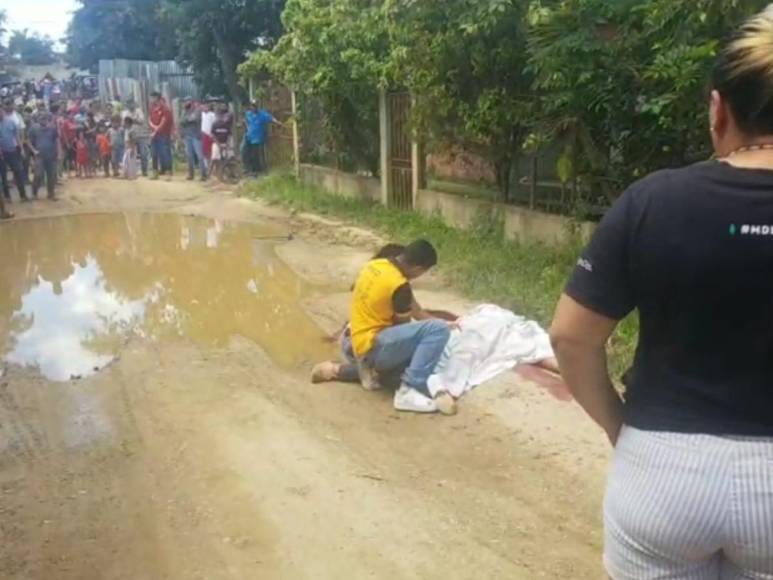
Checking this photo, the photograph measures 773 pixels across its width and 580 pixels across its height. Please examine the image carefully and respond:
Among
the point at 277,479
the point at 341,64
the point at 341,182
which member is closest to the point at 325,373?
the point at 277,479

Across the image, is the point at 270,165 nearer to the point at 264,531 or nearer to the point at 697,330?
the point at 264,531

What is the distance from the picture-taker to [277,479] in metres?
4.30

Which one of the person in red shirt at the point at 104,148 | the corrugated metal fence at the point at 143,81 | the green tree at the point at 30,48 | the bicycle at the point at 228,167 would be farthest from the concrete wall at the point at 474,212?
the green tree at the point at 30,48

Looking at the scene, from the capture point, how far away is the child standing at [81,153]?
1828 cm

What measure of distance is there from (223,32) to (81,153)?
4.13 m

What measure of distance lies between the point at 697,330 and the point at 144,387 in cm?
504

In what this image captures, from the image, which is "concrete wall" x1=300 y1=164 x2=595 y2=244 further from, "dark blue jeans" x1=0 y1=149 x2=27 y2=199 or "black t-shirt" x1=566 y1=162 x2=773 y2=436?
"black t-shirt" x1=566 y1=162 x2=773 y2=436

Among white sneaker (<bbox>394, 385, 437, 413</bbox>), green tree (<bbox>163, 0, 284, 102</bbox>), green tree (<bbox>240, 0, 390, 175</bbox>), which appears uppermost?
green tree (<bbox>163, 0, 284, 102</bbox>)

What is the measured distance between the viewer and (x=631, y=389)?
58.7 inches

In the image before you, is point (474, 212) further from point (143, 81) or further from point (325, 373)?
point (143, 81)

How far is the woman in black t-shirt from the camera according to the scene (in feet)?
4.35

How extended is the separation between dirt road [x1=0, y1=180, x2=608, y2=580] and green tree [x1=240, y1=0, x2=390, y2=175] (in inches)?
228

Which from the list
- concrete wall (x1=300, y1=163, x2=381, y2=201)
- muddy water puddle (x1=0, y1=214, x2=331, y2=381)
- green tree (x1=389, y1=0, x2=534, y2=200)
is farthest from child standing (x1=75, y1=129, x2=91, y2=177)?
green tree (x1=389, y1=0, x2=534, y2=200)

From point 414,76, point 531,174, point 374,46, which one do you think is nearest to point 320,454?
point 531,174
